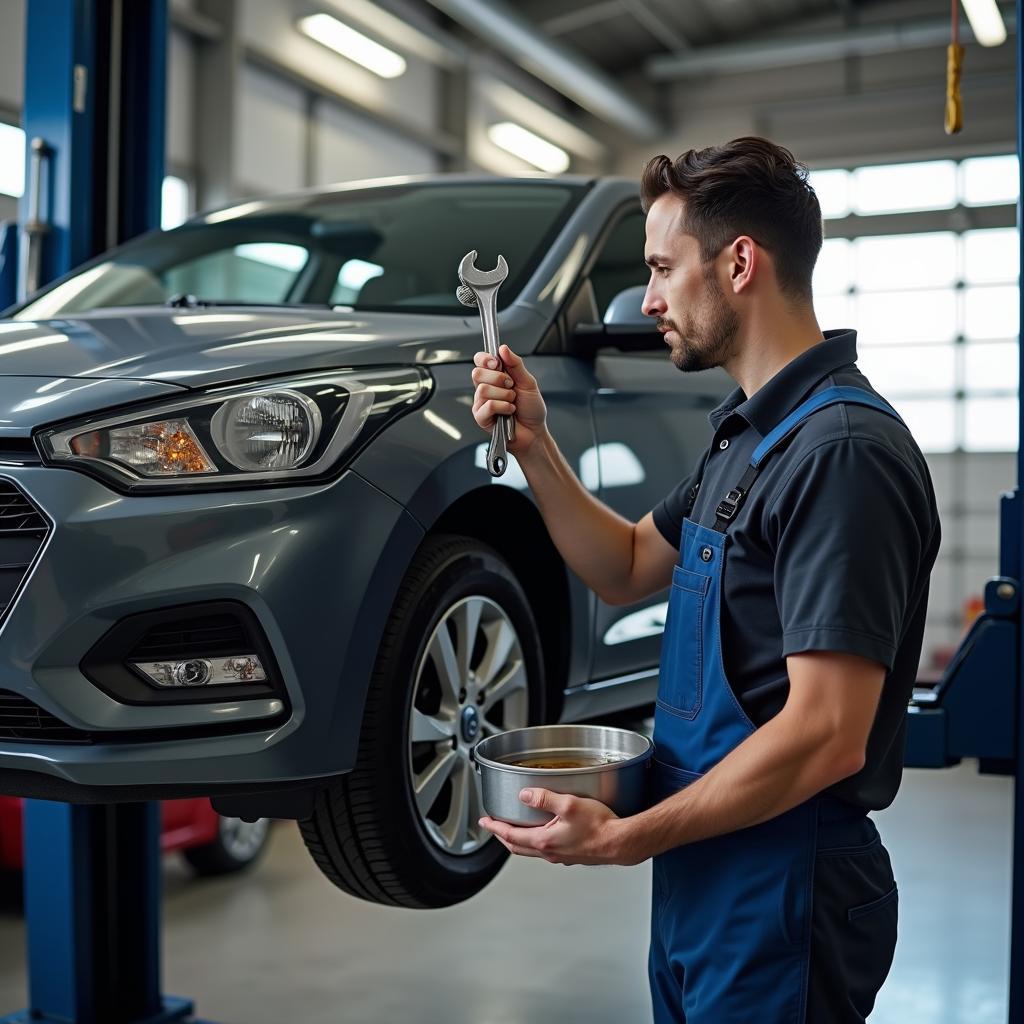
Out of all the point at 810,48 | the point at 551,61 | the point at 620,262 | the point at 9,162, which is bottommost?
the point at 620,262

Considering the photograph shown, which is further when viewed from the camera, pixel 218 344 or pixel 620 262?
pixel 620 262

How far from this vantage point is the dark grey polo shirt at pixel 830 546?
1246mm

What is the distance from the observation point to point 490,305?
1.64m

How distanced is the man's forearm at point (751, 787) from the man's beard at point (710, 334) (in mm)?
451

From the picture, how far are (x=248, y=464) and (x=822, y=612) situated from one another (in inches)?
29.1

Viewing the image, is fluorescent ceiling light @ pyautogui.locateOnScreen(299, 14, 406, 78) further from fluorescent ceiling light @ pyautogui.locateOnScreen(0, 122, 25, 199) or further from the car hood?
the car hood

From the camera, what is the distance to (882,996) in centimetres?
466

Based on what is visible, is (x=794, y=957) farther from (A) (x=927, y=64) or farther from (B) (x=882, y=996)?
(A) (x=927, y=64)

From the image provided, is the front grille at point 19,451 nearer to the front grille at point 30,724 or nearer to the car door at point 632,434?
the front grille at point 30,724

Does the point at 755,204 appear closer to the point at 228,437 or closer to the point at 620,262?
the point at 228,437

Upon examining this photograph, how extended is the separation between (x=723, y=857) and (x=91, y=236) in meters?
2.12

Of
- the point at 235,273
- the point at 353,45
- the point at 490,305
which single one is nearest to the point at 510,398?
the point at 490,305

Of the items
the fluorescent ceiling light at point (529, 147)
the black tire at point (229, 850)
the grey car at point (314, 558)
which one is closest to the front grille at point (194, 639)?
the grey car at point (314, 558)

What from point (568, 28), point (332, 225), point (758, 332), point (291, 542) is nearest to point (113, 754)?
point (291, 542)
